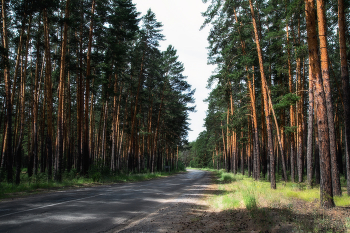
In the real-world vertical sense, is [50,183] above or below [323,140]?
below

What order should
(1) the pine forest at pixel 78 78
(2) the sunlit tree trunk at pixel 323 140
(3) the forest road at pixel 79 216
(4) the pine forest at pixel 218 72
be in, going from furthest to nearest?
(1) the pine forest at pixel 78 78 < (4) the pine forest at pixel 218 72 < (2) the sunlit tree trunk at pixel 323 140 < (3) the forest road at pixel 79 216

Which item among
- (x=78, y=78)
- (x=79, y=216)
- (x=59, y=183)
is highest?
(x=78, y=78)

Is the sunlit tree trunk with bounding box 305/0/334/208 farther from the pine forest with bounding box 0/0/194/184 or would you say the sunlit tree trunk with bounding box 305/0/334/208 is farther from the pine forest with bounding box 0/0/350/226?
the pine forest with bounding box 0/0/194/184

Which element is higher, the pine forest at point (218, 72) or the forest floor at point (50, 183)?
the pine forest at point (218, 72)

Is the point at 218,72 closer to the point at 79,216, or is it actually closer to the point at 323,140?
the point at 323,140

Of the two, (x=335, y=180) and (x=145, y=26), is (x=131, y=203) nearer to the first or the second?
(x=335, y=180)

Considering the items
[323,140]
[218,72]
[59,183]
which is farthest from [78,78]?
[323,140]

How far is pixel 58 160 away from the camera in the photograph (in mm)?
15711

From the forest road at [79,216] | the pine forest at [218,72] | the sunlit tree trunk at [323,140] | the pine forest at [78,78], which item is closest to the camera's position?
the forest road at [79,216]

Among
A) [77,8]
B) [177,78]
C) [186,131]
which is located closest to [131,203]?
[77,8]

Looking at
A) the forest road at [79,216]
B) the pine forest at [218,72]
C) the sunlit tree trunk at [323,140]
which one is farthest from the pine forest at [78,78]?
the sunlit tree trunk at [323,140]

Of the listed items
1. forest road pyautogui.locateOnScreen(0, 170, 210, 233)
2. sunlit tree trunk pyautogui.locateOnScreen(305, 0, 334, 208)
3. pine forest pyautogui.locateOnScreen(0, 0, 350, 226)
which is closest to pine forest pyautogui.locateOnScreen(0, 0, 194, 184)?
pine forest pyautogui.locateOnScreen(0, 0, 350, 226)

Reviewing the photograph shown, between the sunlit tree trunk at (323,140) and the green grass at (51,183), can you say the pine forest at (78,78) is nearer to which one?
the green grass at (51,183)

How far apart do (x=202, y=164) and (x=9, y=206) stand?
99.2 meters
